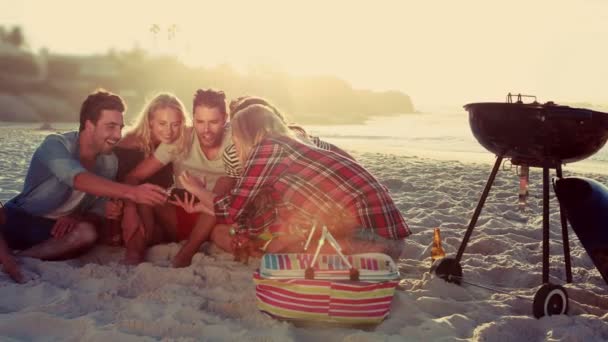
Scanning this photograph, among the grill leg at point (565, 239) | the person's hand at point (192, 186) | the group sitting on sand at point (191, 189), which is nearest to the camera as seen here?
the group sitting on sand at point (191, 189)

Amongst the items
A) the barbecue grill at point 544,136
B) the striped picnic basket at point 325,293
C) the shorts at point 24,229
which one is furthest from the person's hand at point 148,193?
the barbecue grill at point 544,136

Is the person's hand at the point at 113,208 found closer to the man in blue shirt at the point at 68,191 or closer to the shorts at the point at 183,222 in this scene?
the man in blue shirt at the point at 68,191

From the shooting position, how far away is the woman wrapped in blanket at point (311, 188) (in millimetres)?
3146

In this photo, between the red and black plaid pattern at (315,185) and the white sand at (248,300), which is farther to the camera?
the red and black plaid pattern at (315,185)

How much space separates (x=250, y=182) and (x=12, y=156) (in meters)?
7.25

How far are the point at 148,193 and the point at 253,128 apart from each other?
895mm

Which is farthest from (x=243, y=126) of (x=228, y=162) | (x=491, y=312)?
(x=491, y=312)

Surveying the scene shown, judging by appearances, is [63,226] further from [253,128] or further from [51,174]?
[253,128]

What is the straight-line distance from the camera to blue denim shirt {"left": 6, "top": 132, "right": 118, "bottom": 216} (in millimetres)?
3551

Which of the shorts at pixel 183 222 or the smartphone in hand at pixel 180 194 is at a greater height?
the smartphone in hand at pixel 180 194

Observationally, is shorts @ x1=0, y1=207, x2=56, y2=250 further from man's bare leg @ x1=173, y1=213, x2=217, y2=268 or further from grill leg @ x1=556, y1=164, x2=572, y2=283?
grill leg @ x1=556, y1=164, x2=572, y2=283

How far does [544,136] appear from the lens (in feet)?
10.3

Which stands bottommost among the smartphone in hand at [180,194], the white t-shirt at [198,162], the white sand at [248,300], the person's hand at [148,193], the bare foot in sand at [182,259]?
the white sand at [248,300]

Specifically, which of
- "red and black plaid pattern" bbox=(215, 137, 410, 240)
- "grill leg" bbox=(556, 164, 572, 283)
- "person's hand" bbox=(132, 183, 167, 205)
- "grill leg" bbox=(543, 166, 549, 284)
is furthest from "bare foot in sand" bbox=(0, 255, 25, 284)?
"grill leg" bbox=(556, 164, 572, 283)
